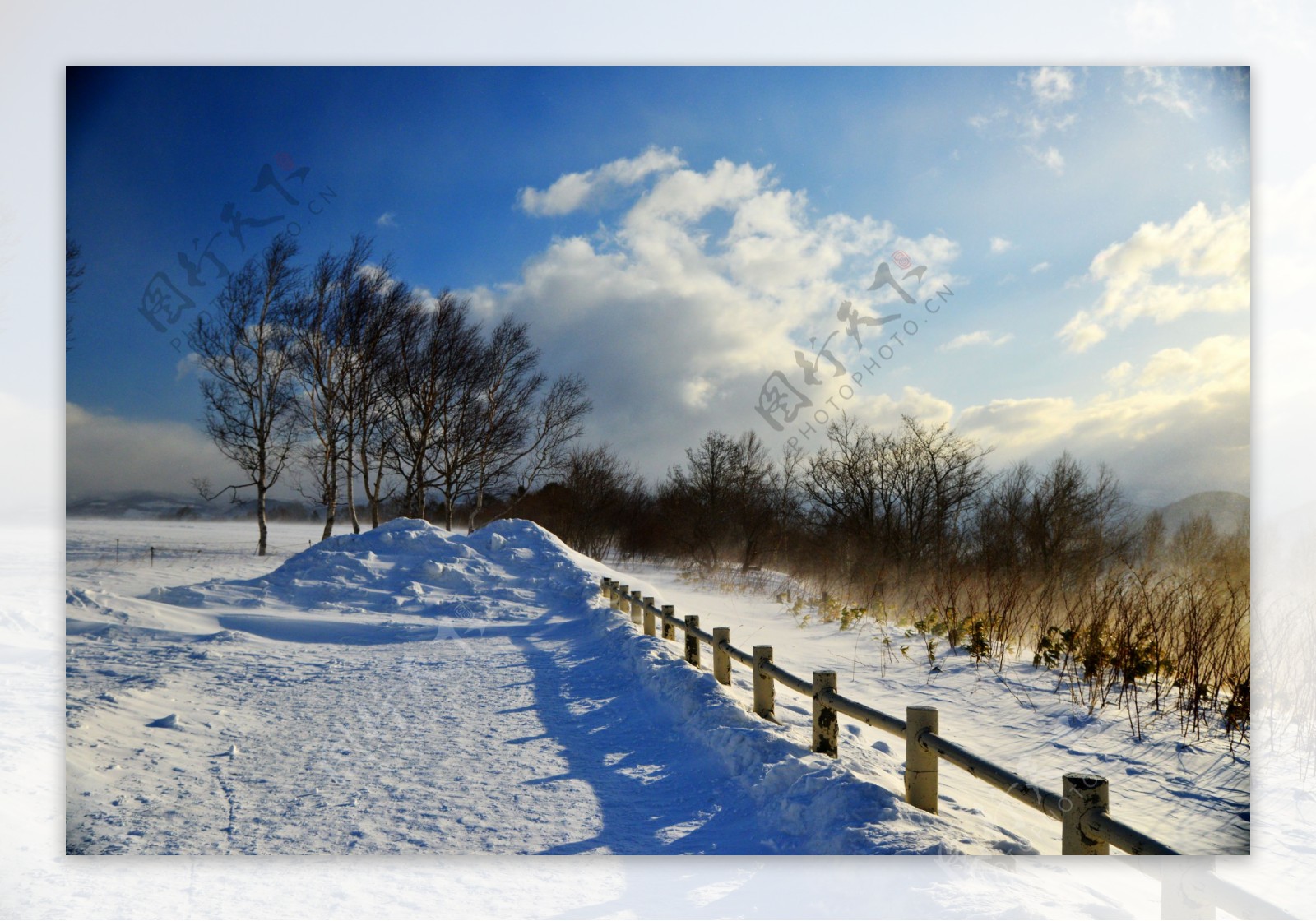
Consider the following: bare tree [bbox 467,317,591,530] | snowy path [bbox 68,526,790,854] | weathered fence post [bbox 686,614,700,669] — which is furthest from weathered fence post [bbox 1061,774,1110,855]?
bare tree [bbox 467,317,591,530]

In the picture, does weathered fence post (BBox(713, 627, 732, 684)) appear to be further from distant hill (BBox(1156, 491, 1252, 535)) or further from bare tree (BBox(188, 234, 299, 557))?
bare tree (BBox(188, 234, 299, 557))

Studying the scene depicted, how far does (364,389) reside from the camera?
191 inches

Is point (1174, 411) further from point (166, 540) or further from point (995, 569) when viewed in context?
point (166, 540)

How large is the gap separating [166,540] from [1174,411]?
5518 mm

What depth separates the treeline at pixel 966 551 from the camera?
3.84 metres

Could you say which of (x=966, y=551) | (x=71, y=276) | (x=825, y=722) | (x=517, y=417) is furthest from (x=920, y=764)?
(x=71, y=276)

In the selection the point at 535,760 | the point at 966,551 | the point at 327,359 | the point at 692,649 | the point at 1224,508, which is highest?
the point at 327,359

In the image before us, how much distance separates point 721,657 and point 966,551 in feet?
6.27

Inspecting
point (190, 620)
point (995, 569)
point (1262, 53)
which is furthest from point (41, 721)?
point (1262, 53)

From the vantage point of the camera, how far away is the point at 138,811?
3.30 metres

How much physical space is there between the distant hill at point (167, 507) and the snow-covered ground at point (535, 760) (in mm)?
76

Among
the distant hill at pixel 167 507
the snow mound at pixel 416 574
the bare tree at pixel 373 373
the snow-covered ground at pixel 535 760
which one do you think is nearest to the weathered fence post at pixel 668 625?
the snow-covered ground at pixel 535 760

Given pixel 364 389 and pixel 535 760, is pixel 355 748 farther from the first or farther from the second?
pixel 364 389

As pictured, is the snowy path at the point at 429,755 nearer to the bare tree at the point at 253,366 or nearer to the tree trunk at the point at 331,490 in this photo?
the tree trunk at the point at 331,490
